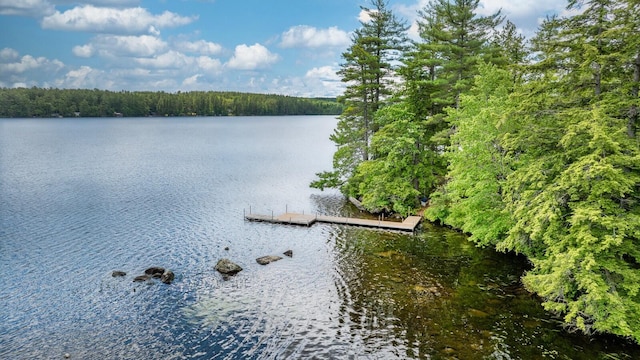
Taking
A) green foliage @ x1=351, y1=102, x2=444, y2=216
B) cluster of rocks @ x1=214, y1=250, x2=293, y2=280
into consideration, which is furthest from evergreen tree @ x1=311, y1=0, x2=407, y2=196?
cluster of rocks @ x1=214, y1=250, x2=293, y2=280

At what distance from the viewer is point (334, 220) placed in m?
39.2

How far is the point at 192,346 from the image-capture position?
18.3m

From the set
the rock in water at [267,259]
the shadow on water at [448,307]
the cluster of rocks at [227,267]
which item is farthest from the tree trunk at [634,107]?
the cluster of rocks at [227,267]

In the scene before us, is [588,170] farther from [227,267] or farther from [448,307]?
[227,267]

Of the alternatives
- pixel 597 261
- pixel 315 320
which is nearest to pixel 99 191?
pixel 315 320

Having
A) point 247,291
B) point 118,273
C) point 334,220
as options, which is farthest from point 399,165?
point 118,273

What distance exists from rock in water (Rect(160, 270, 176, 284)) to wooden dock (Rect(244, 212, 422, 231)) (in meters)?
14.7

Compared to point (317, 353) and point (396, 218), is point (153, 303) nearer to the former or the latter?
point (317, 353)

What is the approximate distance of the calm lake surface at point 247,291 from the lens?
18094mm

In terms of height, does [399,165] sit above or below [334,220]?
above

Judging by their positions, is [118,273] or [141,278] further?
[118,273]

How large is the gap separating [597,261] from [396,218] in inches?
931

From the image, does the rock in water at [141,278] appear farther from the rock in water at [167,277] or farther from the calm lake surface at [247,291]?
the rock in water at [167,277]

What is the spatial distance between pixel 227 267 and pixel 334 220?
47.5 ft
